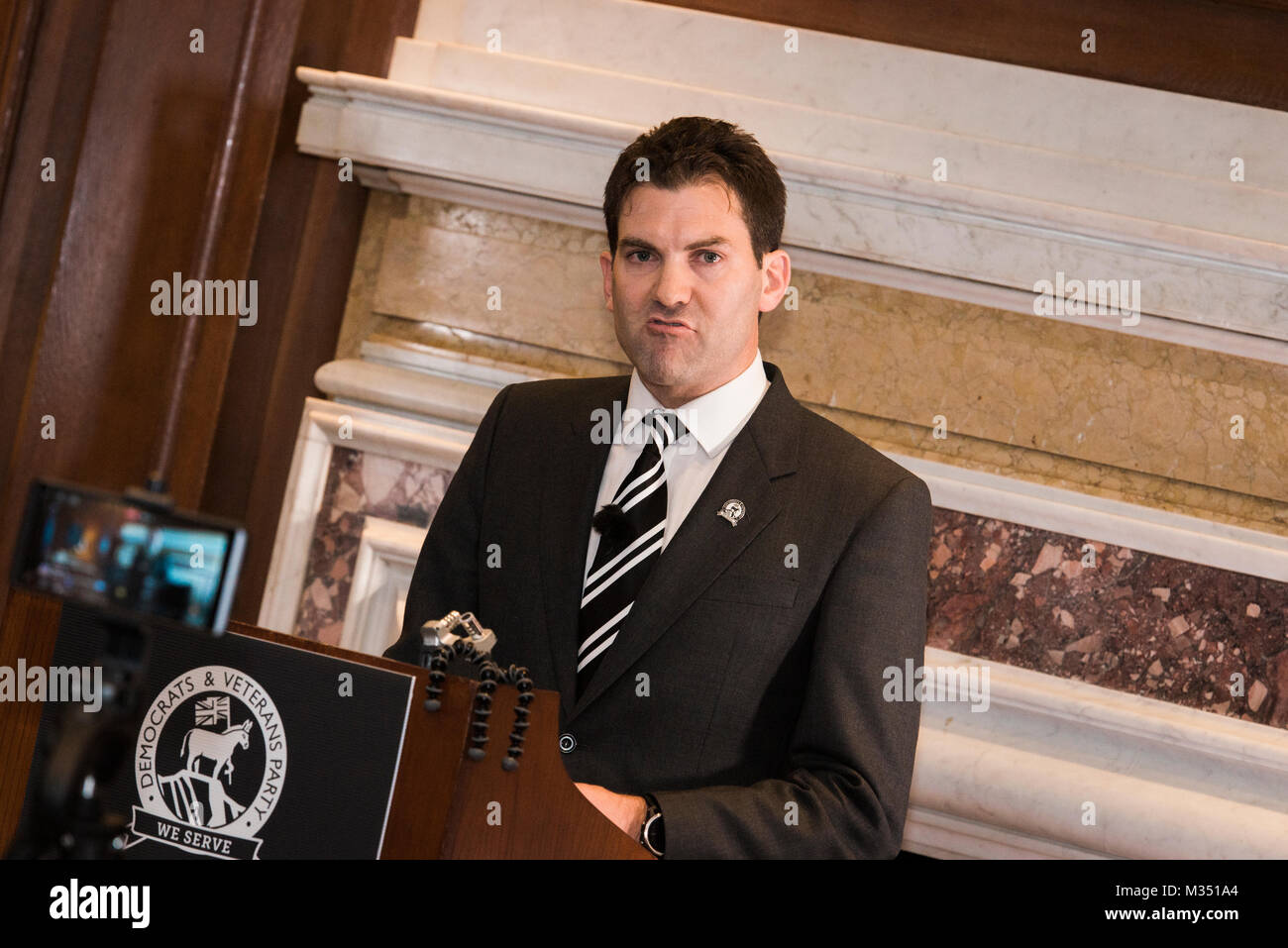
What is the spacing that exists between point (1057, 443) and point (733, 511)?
2.98 ft

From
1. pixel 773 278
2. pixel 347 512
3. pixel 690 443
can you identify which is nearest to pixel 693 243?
pixel 773 278

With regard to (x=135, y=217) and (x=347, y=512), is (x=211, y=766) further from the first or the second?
(x=135, y=217)

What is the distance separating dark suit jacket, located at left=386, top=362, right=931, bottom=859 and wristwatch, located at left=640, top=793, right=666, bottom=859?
3 centimetres

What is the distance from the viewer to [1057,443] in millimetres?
2322

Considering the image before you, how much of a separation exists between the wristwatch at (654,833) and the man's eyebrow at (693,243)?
853 millimetres

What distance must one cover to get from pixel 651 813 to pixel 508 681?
0.32 meters

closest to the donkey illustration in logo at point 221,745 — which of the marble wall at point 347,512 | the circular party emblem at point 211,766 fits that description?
the circular party emblem at point 211,766

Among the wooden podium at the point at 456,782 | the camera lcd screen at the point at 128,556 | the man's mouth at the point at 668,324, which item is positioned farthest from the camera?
the man's mouth at the point at 668,324

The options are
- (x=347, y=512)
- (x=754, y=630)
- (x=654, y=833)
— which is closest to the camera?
(x=654, y=833)

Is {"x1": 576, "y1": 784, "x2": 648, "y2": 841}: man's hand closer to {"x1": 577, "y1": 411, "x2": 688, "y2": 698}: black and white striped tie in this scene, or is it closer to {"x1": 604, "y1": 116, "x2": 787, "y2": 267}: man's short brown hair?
{"x1": 577, "y1": 411, "x2": 688, "y2": 698}: black and white striped tie

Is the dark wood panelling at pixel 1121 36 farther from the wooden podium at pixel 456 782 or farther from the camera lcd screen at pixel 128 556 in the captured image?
the camera lcd screen at pixel 128 556

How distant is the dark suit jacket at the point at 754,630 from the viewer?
1.55 m

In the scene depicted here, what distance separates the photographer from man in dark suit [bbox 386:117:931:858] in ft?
5.30

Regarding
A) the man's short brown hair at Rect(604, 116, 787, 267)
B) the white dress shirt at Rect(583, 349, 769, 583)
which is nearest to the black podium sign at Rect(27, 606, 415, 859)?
the white dress shirt at Rect(583, 349, 769, 583)
